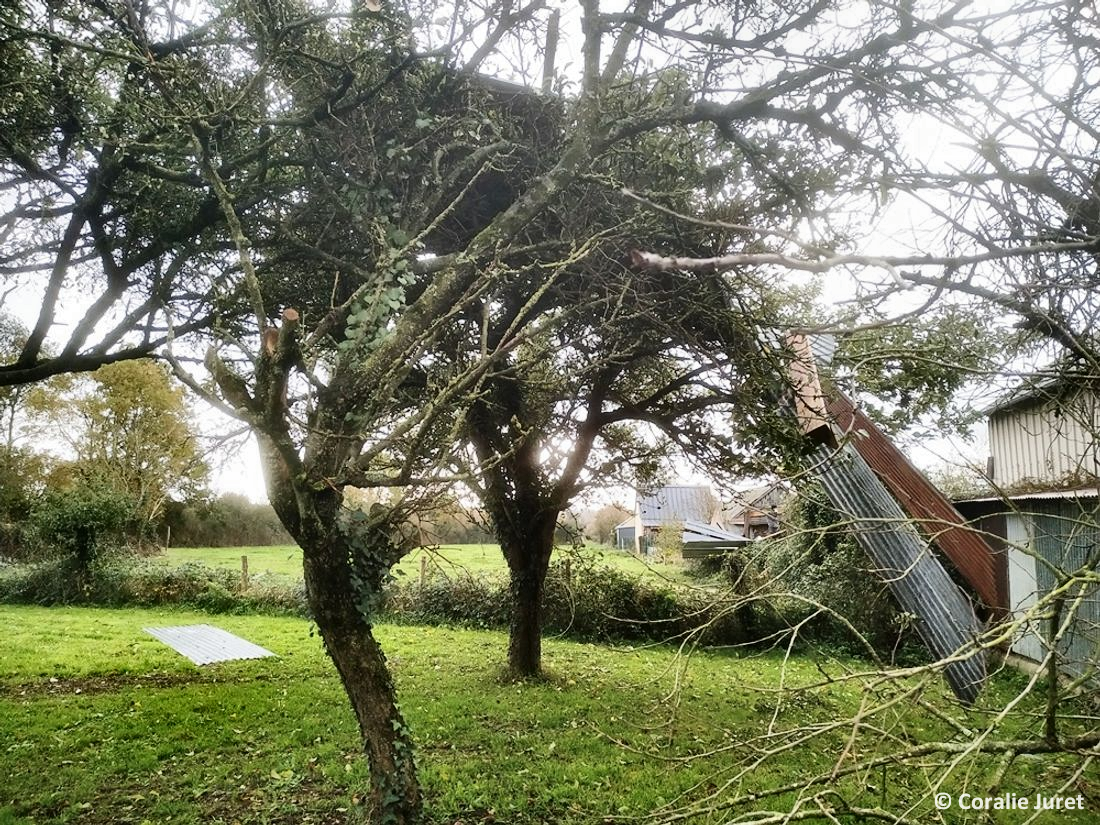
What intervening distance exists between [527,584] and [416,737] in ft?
9.86

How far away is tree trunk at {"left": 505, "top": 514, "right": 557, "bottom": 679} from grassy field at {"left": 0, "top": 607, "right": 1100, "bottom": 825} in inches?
19.6

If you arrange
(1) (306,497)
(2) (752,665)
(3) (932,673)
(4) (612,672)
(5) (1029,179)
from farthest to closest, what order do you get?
(2) (752,665), (4) (612,672), (1) (306,497), (5) (1029,179), (3) (932,673)

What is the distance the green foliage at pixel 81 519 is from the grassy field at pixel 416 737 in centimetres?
574

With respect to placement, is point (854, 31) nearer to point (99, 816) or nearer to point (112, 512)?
point (99, 816)

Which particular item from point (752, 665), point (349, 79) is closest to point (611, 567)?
point (752, 665)

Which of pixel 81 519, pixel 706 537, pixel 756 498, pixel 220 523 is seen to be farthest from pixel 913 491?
pixel 220 523

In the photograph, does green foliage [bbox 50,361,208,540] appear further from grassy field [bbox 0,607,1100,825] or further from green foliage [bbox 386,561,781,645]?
grassy field [bbox 0,607,1100,825]

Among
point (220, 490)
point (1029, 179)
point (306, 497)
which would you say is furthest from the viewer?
point (220, 490)

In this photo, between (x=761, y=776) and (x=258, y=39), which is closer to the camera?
(x=258, y=39)

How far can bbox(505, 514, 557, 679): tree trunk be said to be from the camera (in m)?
9.98

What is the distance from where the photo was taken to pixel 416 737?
24.3 ft

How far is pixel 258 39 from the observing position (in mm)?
4902

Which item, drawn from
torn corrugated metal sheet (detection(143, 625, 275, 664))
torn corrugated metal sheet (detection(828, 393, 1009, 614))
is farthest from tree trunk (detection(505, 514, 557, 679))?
torn corrugated metal sheet (detection(143, 625, 275, 664))

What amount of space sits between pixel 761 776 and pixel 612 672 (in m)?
5.15
